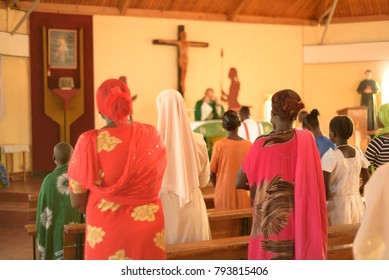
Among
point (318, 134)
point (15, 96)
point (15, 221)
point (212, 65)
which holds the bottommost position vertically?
point (15, 221)

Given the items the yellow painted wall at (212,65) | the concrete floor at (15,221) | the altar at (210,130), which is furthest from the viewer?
the yellow painted wall at (212,65)

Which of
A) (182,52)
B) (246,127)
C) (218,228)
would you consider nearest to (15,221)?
(246,127)

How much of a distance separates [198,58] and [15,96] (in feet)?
11.3

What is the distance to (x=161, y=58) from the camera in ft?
34.4

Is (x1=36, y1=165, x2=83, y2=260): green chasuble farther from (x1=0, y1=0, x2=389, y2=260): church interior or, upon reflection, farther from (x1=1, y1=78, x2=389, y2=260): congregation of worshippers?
(x1=0, y1=0, x2=389, y2=260): church interior

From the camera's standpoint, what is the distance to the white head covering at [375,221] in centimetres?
180

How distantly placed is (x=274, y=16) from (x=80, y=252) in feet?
28.6

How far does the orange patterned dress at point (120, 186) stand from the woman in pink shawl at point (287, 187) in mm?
507

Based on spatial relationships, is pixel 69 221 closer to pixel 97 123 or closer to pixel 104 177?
pixel 104 177

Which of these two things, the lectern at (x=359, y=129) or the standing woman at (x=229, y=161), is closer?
the standing woman at (x=229, y=161)

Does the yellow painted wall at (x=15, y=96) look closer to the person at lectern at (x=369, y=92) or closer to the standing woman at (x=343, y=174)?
the person at lectern at (x=369, y=92)

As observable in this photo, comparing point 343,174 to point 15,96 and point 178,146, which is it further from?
point 15,96

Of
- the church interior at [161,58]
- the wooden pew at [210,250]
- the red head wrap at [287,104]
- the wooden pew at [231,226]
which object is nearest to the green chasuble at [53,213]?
the wooden pew at [210,250]

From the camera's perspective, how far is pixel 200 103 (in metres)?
9.96
